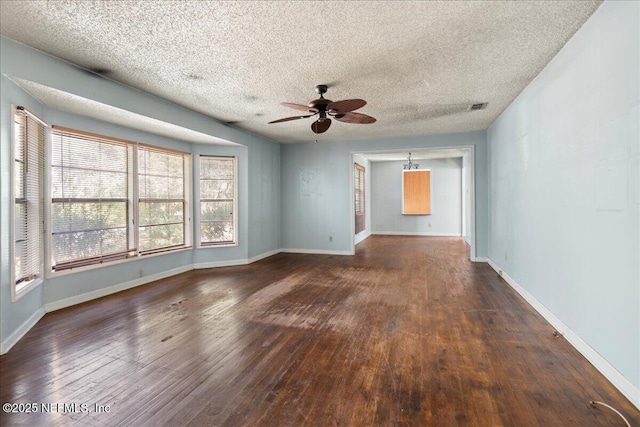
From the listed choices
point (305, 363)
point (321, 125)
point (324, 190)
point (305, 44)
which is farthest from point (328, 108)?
point (324, 190)

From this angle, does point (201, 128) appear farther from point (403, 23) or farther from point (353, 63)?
point (403, 23)

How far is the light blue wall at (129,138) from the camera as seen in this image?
2.74m

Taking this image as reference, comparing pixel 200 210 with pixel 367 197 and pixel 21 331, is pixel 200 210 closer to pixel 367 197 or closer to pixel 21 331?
pixel 21 331

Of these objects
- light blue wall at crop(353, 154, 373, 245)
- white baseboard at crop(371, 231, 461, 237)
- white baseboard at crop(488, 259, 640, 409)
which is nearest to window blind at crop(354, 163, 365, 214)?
light blue wall at crop(353, 154, 373, 245)

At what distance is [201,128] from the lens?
16.5ft

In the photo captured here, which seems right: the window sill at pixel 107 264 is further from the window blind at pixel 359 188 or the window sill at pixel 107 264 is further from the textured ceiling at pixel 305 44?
the window blind at pixel 359 188

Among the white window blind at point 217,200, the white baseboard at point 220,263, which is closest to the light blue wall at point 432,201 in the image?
the white baseboard at point 220,263

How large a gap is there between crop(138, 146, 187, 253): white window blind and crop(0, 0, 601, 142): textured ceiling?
53.8 inches

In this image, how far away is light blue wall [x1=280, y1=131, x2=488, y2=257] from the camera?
23.5 ft

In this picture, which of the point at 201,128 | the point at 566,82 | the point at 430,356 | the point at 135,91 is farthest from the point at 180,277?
the point at 566,82

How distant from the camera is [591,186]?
2.42 m

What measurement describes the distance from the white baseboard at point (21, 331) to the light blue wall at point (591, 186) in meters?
4.71

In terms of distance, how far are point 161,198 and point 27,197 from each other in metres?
2.01

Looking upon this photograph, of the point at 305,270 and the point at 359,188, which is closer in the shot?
the point at 305,270
